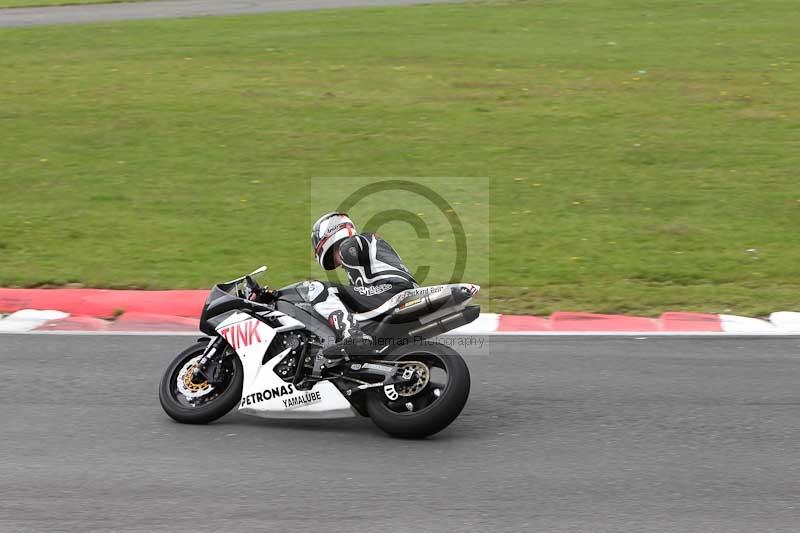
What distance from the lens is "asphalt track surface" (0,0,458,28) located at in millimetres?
27156

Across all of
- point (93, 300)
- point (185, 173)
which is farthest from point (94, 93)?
point (93, 300)

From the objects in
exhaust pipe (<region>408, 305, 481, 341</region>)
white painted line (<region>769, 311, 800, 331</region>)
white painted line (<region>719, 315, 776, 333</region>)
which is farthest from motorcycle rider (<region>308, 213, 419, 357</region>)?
white painted line (<region>769, 311, 800, 331</region>)

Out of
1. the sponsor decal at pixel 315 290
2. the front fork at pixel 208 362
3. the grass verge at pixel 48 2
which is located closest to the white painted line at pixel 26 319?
the front fork at pixel 208 362

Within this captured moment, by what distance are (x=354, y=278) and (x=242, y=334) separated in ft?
3.04

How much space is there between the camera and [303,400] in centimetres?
761

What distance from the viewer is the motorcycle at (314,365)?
721cm

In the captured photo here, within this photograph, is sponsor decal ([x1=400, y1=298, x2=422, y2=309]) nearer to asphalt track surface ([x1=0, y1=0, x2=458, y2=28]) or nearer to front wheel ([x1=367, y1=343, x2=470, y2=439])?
front wheel ([x1=367, y1=343, x2=470, y2=439])

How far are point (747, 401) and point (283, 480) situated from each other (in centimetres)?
357

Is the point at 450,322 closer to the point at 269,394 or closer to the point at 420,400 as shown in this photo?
the point at 420,400

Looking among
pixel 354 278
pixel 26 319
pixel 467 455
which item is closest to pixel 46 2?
pixel 26 319

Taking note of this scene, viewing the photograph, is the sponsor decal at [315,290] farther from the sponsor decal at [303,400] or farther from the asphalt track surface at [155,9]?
the asphalt track surface at [155,9]

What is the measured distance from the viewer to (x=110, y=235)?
44.1 ft

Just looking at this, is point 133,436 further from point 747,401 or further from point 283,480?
point 747,401

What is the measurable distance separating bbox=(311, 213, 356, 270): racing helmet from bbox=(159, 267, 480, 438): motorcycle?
405mm
